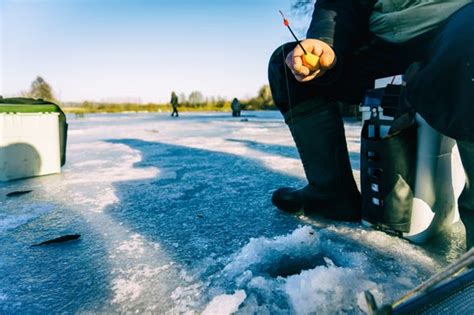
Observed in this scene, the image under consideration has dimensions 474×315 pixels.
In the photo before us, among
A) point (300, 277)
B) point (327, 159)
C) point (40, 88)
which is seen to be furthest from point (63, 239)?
point (40, 88)

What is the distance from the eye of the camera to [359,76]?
1.11 metres

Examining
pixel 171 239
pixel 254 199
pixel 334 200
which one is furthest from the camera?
pixel 254 199

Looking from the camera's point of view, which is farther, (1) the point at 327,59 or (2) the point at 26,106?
(2) the point at 26,106

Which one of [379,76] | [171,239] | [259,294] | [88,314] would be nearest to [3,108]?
[171,239]

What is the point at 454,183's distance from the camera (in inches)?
36.9

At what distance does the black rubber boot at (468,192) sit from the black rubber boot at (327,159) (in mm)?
401

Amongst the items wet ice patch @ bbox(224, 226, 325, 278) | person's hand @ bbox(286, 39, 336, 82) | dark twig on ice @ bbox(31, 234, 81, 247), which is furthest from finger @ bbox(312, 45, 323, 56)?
dark twig on ice @ bbox(31, 234, 81, 247)

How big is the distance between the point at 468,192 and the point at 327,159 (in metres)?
0.47

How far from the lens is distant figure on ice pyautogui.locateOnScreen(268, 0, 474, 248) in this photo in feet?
2.15

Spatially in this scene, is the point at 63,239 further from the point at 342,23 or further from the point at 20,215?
the point at 342,23

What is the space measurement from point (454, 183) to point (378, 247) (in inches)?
12.9

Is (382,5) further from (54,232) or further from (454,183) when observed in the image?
(54,232)

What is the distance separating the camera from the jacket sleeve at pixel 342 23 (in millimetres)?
960

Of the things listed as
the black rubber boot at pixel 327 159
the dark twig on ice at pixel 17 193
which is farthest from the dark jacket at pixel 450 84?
the dark twig on ice at pixel 17 193
